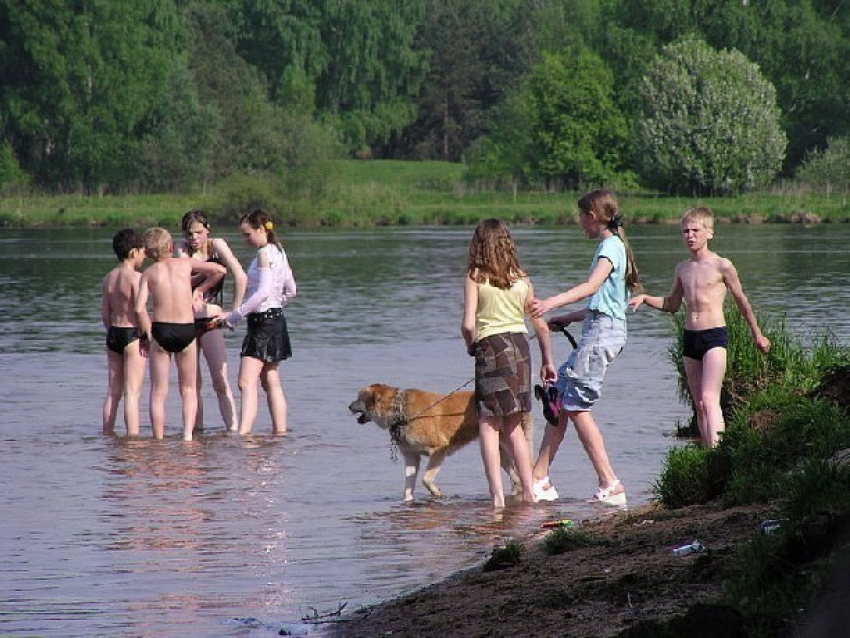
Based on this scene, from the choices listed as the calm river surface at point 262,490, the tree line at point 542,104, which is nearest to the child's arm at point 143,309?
the calm river surface at point 262,490

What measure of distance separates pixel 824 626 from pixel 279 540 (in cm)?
693

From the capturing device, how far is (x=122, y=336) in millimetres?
14141

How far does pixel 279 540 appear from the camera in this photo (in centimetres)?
1009

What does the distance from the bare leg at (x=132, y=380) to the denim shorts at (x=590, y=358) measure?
4777 millimetres

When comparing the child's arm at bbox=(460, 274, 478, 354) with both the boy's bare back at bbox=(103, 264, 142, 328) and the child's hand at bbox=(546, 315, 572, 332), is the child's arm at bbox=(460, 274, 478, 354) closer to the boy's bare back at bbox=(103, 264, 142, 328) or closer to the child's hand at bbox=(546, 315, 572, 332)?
the child's hand at bbox=(546, 315, 572, 332)

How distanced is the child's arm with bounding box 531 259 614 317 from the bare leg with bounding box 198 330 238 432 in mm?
4721

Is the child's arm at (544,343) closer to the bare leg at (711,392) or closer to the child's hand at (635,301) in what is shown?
the child's hand at (635,301)

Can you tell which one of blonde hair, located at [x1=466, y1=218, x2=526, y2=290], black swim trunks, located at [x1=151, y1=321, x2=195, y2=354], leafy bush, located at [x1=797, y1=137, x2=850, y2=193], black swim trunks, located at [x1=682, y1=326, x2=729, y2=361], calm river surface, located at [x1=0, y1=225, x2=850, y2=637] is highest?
blonde hair, located at [x1=466, y1=218, x2=526, y2=290]

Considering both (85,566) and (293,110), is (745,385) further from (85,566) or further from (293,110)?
(293,110)

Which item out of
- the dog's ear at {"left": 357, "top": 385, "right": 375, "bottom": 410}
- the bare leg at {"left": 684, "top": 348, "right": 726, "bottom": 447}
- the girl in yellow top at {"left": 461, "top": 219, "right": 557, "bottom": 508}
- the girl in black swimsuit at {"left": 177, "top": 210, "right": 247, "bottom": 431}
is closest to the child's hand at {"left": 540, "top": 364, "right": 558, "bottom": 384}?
the girl in yellow top at {"left": 461, "top": 219, "right": 557, "bottom": 508}

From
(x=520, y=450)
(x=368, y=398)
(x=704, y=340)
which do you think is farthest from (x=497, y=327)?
(x=704, y=340)

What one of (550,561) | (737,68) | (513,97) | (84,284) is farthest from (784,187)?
(550,561)

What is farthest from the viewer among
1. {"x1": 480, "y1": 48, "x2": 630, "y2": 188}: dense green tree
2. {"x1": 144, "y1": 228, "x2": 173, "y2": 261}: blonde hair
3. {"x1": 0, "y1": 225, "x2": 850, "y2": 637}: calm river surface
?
{"x1": 480, "y1": 48, "x2": 630, "y2": 188}: dense green tree

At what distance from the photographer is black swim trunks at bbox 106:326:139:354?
1412cm
